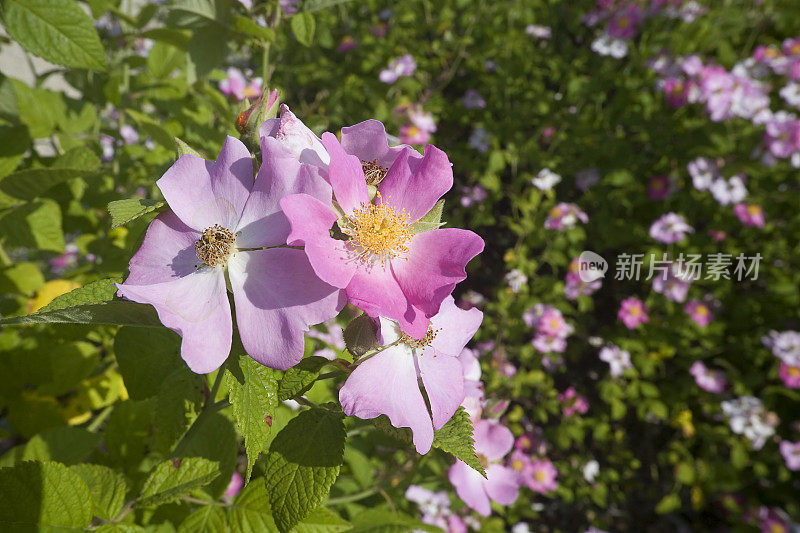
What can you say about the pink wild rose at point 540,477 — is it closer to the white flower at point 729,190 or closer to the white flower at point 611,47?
the white flower at point 729,190

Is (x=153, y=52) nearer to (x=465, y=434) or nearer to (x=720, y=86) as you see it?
(x=465, y=434)

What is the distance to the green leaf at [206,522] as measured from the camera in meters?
1.00

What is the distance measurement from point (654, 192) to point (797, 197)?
851mm

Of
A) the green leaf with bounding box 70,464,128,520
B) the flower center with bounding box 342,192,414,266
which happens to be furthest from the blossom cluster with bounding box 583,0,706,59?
the green leaf with bounding box 70,464,128,520

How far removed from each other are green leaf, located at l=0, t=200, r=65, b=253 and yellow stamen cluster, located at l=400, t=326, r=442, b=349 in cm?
123

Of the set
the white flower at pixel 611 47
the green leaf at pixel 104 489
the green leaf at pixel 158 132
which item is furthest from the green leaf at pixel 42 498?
the white flower at pixel 611 47

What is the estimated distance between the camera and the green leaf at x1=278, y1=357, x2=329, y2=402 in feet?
2.37

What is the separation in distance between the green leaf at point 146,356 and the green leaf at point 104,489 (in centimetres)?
18

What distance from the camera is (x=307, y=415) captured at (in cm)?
82

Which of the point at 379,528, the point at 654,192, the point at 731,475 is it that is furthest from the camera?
the point at 654,192

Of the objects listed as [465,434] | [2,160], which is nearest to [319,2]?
[2,160]

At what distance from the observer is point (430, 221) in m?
0.81

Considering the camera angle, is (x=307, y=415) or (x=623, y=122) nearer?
(x=307, y=415)

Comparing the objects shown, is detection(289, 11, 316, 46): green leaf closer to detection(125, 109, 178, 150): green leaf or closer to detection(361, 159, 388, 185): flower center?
detection(125, 109, 178, 150): green leaf
